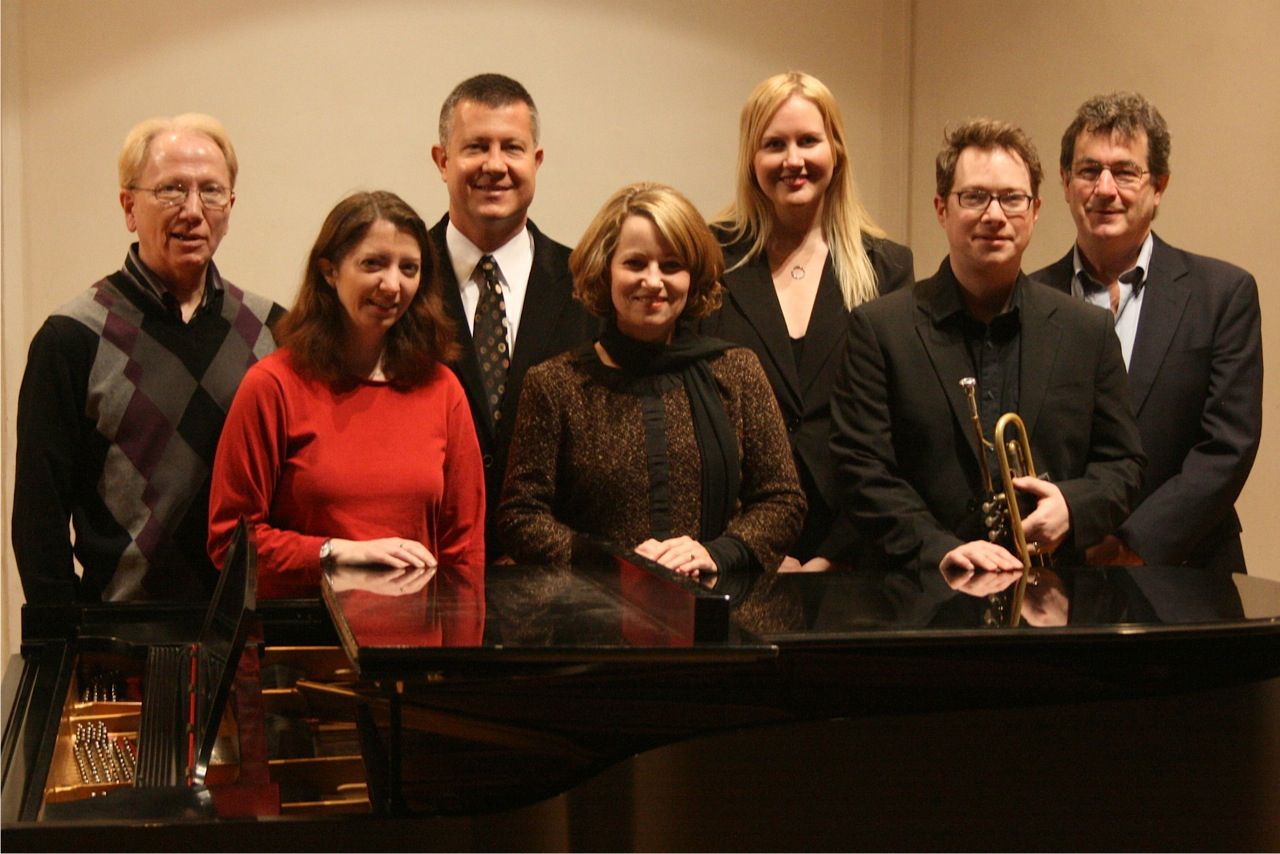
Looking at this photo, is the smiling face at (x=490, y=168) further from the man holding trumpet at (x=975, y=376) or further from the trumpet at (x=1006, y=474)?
the trumpet at (x=1006, y=474)

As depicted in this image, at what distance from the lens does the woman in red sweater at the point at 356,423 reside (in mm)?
2521

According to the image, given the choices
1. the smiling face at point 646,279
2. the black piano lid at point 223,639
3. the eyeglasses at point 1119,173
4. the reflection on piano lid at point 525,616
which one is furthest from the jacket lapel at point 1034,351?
the black piano lid at point 223,639

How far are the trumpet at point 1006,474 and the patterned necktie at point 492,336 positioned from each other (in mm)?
995

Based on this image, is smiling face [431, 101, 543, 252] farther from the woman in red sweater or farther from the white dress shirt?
the woman in red sweater

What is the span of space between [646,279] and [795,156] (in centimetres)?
66

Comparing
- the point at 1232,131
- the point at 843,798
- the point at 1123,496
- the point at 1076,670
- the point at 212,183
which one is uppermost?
the point at 1232,131

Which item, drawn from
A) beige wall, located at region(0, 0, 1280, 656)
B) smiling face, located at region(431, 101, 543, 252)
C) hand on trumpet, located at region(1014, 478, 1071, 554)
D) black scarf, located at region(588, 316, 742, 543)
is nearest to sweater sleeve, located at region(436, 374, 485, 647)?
black scarf, located at region(588, 316, 742, 543)

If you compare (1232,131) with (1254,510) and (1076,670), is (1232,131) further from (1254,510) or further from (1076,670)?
(1076,670)

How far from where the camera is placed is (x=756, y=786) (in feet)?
5.75

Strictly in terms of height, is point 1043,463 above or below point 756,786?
above

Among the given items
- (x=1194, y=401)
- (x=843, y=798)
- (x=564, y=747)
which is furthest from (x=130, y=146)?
(x=1194, y=401)

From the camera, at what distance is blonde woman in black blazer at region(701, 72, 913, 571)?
311cm

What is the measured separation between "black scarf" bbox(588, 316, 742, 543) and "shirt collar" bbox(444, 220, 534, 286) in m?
0.46

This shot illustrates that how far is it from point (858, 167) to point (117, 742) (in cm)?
417
